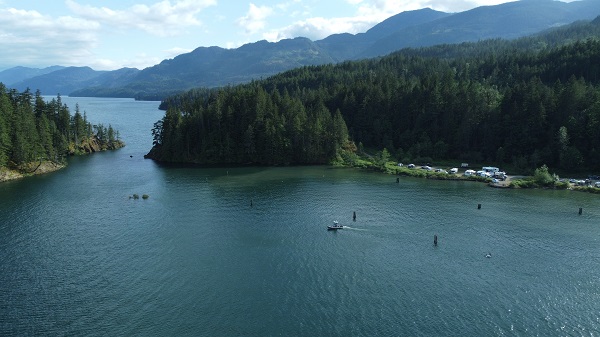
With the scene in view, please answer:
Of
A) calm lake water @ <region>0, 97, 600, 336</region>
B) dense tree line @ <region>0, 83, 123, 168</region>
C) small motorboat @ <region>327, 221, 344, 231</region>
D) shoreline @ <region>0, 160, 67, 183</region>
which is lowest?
calm lake water @ <region>0, 97, 600, 336</region>

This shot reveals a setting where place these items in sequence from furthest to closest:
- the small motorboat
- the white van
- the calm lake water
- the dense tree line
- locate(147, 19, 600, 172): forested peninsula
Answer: locate(147, 19, 600, 172): forested peninsula < the dense tree line < the white van < the small motorboat < the calm lake water

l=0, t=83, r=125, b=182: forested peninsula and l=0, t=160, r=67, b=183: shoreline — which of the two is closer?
l=0, t=160, r=67, b=183: shoreline

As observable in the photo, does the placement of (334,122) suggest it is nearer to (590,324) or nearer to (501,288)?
(501,288)

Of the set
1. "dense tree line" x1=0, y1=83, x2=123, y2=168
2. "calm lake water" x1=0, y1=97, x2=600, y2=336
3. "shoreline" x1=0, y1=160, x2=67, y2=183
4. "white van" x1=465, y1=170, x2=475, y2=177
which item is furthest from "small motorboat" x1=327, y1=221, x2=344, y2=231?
"dense tree line" x1=0, y1=83, x2=123, y2=168

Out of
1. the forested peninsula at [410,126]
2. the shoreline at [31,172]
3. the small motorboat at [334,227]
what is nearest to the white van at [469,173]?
the forested peninsula at [410,126]

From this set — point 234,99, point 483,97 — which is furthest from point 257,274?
point 483,97

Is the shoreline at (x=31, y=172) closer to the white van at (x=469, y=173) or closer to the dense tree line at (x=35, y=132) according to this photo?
the dense tree line at (x=35, y=132)

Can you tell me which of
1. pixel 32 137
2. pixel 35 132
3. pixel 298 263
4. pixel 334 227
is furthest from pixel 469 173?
pixel 35 132

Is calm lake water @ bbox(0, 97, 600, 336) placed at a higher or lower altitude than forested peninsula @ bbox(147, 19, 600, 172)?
lower

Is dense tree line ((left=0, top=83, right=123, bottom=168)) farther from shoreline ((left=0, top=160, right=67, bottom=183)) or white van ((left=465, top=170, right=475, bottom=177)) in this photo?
white van ((left=465, top=170, right=475, bottom=177))
